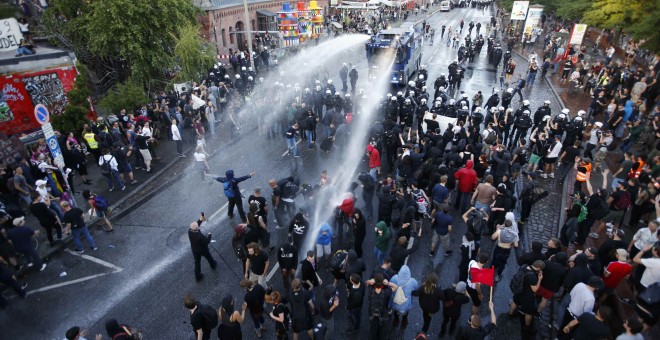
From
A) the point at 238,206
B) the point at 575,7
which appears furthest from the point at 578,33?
the point at 238,206

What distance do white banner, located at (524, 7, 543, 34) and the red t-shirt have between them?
32543mm

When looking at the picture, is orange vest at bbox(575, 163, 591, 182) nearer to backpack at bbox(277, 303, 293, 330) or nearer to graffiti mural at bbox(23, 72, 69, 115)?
backpack at bbox(277, 303, 293, 330)

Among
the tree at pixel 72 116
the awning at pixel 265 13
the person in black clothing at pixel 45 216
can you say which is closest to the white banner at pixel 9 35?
the tree at pixel 72 116

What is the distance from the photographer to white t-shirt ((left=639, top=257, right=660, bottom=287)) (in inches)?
268

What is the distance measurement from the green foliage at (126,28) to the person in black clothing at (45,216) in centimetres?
1152

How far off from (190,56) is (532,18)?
2941 centimetres

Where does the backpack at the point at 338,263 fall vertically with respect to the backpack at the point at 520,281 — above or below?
below

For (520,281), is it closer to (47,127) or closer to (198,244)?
(198,244)

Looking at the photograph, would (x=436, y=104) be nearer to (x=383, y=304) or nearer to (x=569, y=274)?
(x=569, y=274)

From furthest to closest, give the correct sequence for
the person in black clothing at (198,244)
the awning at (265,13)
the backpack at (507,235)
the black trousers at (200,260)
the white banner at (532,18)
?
1. the awning at (265,13)
2. the white banner at (532,18)
3. the black trousers at (200,260)
4. the person in black clothing at (198,244)
5. the backpack at (507,235)

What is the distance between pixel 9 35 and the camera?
16156mm

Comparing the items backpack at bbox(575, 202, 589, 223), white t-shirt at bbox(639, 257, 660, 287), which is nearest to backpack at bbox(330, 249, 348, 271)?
white t-shirt at bbox(639, 257, 660, 287)

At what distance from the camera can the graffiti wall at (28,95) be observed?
51.7ft

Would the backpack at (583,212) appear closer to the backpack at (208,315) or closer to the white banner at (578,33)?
the backpack at (208,315)
